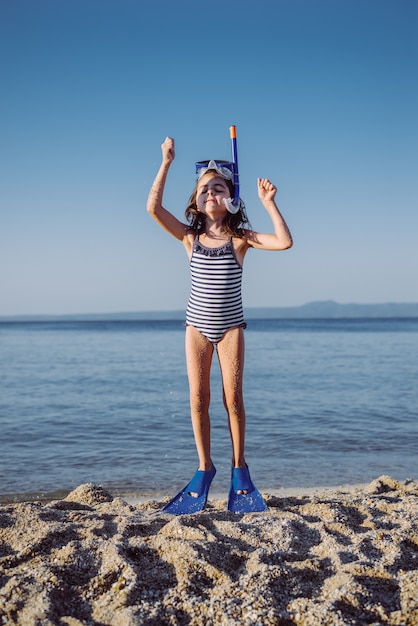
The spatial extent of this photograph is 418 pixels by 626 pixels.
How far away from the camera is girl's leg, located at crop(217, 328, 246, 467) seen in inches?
168

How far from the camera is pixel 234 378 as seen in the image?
4.29 meters

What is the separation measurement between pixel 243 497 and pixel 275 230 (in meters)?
1.94

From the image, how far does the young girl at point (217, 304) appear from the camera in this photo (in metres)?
4.25

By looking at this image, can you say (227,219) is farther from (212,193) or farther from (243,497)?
(243,497)

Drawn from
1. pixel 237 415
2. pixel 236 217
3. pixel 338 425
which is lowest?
pixel 338 425

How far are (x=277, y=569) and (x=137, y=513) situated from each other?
1531mm

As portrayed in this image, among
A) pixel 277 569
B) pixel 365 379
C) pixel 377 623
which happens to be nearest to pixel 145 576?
pixel 277 569

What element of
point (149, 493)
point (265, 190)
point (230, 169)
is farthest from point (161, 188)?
point (149, 493)

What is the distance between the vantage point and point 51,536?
3.38m

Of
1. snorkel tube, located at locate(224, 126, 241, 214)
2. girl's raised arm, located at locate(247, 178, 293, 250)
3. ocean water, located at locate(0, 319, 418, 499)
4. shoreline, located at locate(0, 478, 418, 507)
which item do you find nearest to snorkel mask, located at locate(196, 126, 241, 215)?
snorkel tube, located at locate(224, 126, 241, 214)

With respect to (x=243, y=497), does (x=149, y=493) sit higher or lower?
lower

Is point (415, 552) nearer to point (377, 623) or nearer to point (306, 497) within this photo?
point (377, 623)

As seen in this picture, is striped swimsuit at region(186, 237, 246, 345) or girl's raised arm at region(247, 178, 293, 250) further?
striped swimsuit at region(186, 237, 246, 345)

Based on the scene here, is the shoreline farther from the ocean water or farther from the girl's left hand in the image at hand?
the girl's left hand
